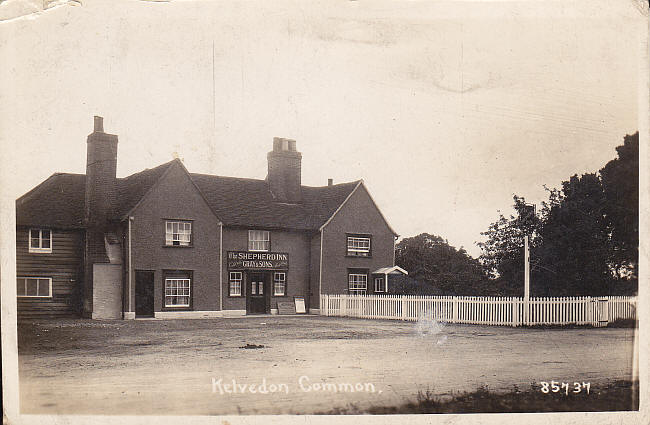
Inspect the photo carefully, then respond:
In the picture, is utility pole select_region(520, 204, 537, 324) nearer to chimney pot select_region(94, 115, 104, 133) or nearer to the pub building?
the pub building

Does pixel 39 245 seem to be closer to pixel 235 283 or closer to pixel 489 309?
pixel 235 283

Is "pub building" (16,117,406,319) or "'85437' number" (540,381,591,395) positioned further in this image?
"pub building" (16,117,406,319)

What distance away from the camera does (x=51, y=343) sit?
A: 7.97 meters

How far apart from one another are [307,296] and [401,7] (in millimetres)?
10551

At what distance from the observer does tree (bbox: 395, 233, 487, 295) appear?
10391 mm

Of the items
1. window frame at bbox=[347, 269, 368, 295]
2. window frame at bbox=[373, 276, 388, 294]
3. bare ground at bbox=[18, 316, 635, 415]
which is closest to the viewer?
bare ground at bbox=[18, 316, 635, 415]

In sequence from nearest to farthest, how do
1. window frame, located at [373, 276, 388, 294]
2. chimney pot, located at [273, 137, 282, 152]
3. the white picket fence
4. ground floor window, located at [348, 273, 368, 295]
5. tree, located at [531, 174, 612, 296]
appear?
1. chimney pot, located at [273, 137, 282, 152]
2. tree, located at [531, 174, 612, 296]
3. the white picket fence
4. ground floor window, located at [348, 273, 368, 295]
5. window frame, located at [373, 276, 388, 294]

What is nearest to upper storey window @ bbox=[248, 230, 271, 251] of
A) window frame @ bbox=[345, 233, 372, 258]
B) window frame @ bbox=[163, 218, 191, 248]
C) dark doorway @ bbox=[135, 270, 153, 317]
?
window frame @ bbox=[163, 218, 191, 248]

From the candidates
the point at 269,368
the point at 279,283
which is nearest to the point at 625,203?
the point at 269,368

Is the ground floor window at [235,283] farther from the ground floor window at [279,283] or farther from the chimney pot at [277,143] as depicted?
the chimney pot at [277,143]

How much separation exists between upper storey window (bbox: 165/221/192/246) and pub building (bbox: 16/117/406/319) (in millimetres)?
28

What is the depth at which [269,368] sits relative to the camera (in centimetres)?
708

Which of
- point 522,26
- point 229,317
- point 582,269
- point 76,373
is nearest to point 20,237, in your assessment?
point 76,373

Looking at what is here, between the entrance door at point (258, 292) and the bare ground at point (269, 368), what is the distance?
684 cm
